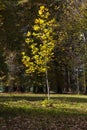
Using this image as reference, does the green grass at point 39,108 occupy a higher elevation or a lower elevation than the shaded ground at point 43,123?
higher

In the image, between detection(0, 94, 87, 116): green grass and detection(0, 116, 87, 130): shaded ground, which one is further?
detection(0, 94, 87, 116): green grass

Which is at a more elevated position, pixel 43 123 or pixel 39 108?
pixel 39 108

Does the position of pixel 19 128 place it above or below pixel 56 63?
below

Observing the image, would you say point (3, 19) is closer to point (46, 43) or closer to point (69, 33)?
point (46, 43)

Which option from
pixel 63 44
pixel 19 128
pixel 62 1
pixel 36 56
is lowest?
pixel 19 128

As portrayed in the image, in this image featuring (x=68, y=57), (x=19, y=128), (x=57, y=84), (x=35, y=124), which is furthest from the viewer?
(x=57, y=84)

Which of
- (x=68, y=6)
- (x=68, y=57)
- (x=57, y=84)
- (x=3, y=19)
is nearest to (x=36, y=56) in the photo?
(x=3, y=19)

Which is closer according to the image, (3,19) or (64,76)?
(3,19)

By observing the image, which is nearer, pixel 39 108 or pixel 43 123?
pixel 43 123

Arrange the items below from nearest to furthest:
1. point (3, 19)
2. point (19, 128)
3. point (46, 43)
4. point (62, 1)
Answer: point (19, 128)
point (3, 19)
point (46, 43)
point (62, 1)

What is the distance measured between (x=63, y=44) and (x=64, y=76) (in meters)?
14.6

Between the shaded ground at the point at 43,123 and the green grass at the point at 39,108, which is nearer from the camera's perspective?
the shaded ground at the point at 43,123

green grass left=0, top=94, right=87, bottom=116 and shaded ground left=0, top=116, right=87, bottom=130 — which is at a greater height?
green grass left=0, top=94, right=87, bottom=116

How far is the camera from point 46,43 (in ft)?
70.4
